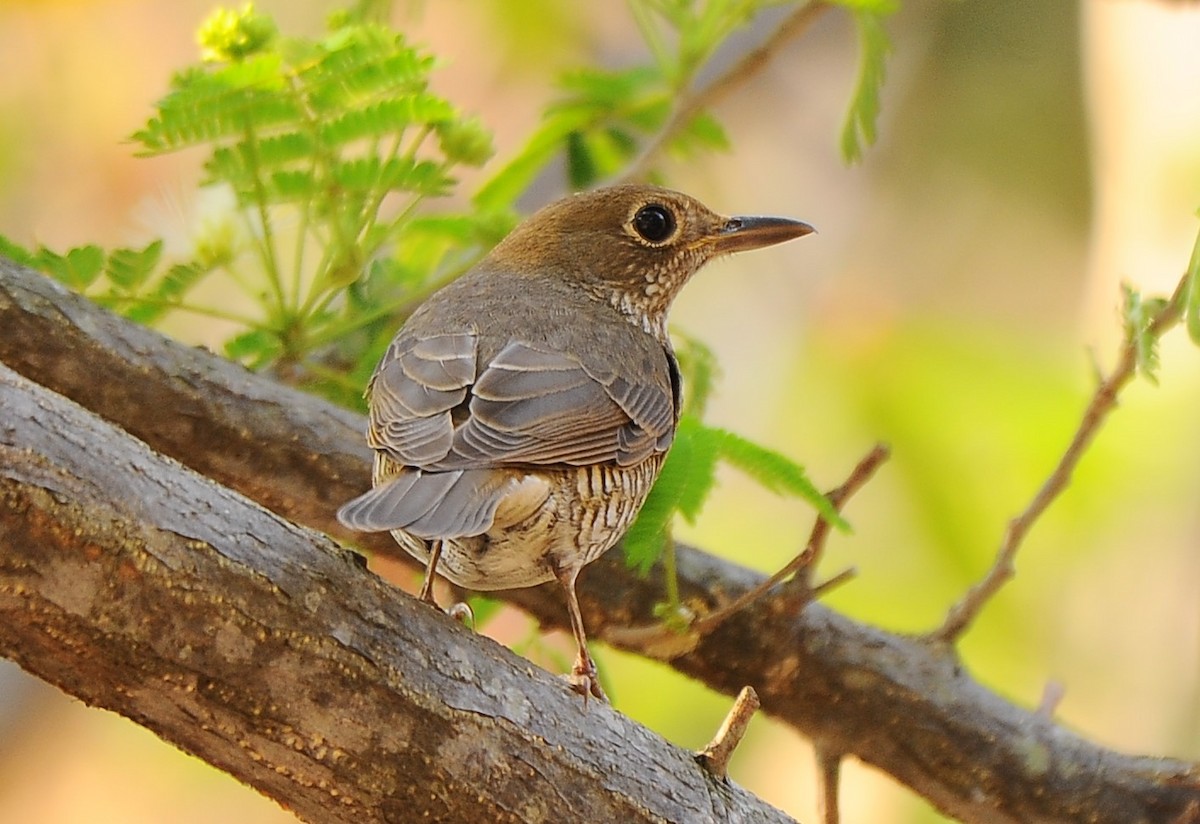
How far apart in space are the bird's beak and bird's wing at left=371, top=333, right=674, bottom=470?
742 mm

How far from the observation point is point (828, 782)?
3.38 metres

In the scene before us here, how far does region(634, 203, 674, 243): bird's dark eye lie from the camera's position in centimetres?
370

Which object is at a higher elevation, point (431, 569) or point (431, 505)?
point (431, 505)

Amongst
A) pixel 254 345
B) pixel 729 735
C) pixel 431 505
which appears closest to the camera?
pixel 431 505

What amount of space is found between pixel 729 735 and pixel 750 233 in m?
1.69

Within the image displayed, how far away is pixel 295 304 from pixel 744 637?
1.47m

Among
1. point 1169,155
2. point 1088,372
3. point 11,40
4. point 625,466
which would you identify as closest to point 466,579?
point 625,466

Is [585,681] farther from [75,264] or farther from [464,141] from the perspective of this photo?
[75,264]

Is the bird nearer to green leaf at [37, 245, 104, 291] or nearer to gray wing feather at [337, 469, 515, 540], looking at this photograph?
gray wing feather at [337, 469, 515, 540]

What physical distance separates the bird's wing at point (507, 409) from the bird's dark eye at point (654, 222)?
0.69 meters

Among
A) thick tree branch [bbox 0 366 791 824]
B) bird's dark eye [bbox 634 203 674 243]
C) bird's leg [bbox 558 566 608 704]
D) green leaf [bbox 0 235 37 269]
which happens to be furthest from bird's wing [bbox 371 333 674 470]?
green leaf [bbox 0 235 37 269]

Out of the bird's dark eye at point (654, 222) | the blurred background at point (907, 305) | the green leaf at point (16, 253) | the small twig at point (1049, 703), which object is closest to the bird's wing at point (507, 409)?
the bird's dark eye at point (654, 222)

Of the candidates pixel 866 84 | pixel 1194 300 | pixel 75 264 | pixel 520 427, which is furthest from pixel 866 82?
pixel 75 264

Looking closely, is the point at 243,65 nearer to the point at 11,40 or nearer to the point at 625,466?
the point at 625,466
